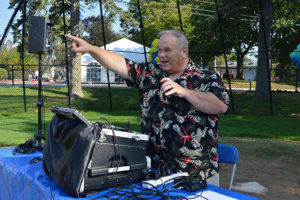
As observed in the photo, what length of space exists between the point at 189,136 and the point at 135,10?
13.2 meters

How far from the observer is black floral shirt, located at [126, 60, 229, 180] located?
7.29 ft

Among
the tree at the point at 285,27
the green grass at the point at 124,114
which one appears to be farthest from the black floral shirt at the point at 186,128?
the tree at the point at 285,27

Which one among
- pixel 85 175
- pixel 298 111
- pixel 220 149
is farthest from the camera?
pixel 298 111

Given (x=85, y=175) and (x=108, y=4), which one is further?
(x=108, y=4)

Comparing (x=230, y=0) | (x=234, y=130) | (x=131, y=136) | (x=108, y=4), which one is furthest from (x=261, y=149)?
(x=230, y=0)

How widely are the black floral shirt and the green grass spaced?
360cm

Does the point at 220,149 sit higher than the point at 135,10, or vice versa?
the point at 135,10

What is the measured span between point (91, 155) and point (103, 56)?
104 cm

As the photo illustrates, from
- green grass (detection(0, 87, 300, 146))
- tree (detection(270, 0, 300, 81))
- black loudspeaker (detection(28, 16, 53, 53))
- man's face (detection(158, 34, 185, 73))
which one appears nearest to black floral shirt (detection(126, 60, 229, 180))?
man's face (detection(158, 34, 185, 73))

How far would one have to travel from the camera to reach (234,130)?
9.06m

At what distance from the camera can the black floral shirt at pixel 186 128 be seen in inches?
87.5

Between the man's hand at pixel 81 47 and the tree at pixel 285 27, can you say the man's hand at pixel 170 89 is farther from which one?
the tree at pixel 285 27

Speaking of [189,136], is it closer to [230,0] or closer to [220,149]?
[220,149]

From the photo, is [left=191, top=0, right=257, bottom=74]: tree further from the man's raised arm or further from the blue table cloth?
the blue table cloth
